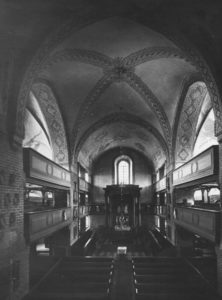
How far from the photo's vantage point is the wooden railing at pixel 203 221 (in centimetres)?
918

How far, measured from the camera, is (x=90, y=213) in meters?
28.7

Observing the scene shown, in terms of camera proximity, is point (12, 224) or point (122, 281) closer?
point (12, 224)

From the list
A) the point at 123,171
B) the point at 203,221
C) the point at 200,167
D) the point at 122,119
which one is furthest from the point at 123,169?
the point at 203,221

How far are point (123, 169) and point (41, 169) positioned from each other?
1897cm

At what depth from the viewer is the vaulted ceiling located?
Answer: 332 inches

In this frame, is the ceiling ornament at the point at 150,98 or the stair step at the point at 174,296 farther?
the ceiling ornament at the point at 150,98

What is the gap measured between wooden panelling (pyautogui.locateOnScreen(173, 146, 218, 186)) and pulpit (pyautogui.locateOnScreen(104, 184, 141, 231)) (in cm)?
1061

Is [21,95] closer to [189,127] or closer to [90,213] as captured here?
[189,127]

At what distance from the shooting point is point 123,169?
30172mm

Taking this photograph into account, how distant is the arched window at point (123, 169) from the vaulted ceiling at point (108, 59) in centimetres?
1106

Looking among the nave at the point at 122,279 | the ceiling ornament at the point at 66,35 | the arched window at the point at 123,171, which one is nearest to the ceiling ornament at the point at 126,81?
the ceiling ornament at the point at 66,35

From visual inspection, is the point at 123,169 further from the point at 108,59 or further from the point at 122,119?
the point at 108,59

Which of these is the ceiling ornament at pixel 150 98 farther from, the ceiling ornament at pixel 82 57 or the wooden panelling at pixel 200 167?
the wooden panelling at pixel 200 167

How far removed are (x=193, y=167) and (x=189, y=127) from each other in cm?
381
